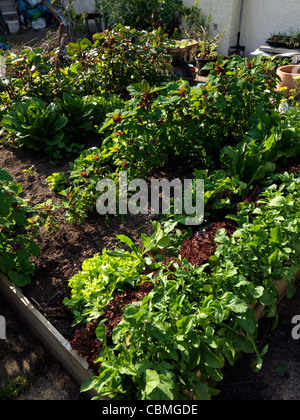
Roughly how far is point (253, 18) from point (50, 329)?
8.22 meters

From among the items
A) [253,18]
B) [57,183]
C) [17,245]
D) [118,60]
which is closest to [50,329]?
[17,245]

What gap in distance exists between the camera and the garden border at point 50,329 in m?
2.18

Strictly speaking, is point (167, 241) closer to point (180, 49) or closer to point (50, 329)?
point (50, 329)

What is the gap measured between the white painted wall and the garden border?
Answer: 21.9ft

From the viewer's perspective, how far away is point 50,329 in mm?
2328

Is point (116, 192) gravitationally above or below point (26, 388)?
above

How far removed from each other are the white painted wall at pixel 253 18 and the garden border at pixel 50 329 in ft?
21.9

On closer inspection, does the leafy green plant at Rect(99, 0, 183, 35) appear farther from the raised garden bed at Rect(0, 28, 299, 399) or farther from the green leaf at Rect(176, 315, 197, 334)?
the green leaf at Rect(176, 315, 197, 334)

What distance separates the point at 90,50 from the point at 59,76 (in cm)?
53

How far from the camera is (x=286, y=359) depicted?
246cm

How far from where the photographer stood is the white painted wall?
293 inches

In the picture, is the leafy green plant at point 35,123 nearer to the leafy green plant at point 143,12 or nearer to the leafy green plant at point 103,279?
the leafy green plant at point 103,279
